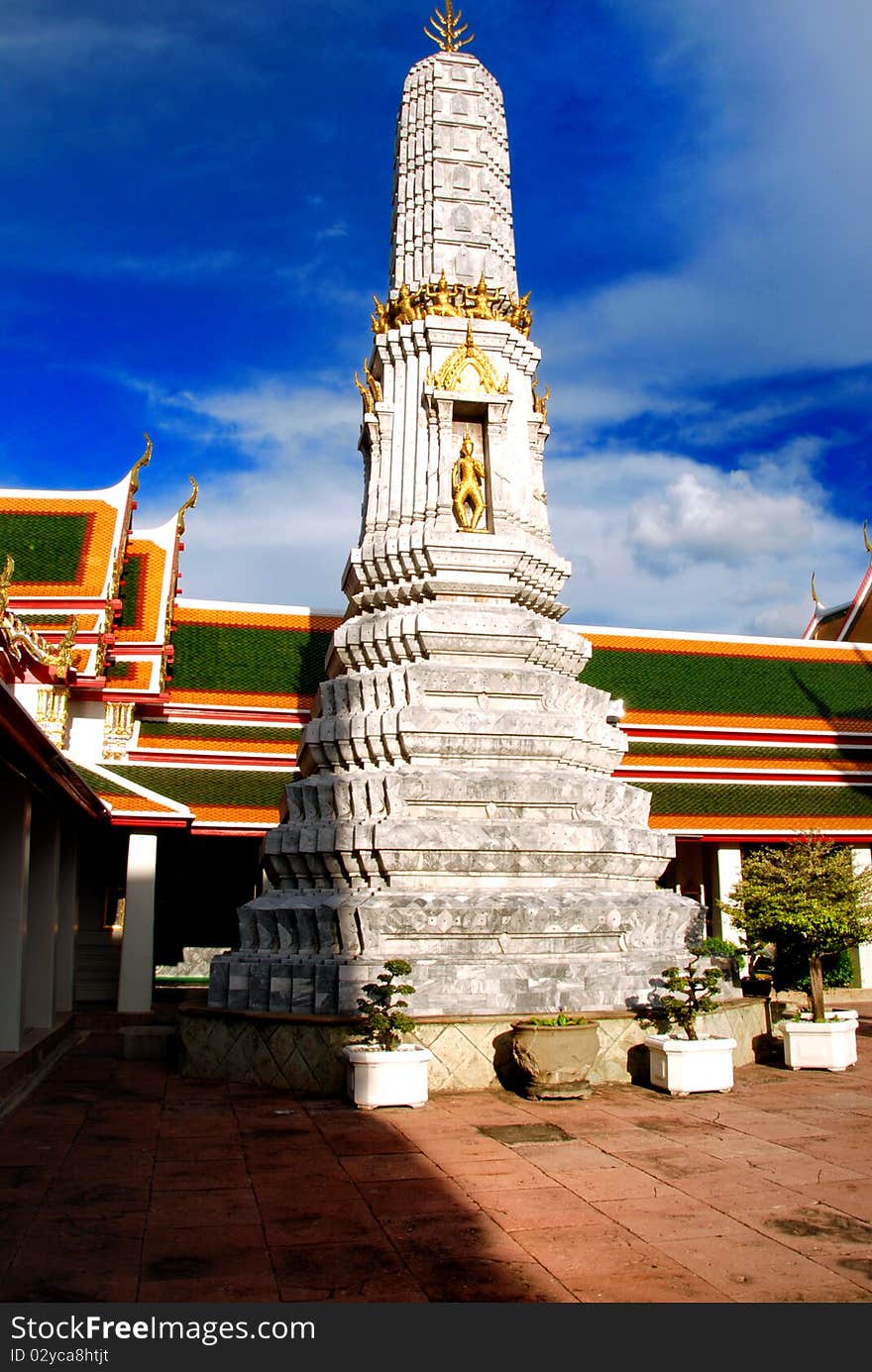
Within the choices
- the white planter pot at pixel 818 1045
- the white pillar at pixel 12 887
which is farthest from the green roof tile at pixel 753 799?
the white pillar at pixel 12 887

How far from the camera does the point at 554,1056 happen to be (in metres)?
9.13

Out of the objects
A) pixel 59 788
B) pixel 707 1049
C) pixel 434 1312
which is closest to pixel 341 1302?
pixel 434 1312

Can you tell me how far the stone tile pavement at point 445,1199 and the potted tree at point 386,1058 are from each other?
215mm

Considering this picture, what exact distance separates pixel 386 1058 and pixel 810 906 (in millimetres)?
4991

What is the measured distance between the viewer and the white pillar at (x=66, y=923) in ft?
54.7

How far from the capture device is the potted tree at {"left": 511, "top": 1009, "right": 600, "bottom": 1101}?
912 cm

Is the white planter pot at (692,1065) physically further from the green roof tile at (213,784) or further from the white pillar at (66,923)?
the green roof tile at (213,784)

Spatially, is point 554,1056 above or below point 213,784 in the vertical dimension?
below

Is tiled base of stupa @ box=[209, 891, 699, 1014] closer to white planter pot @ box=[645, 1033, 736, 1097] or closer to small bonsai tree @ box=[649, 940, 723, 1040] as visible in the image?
small bonsai tree @ box=[649, 940, 723, 1040]

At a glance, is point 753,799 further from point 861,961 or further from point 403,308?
point 403,308

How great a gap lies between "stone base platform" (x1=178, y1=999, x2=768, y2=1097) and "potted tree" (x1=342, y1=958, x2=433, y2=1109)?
36cm

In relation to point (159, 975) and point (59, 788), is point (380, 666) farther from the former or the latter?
point (159, 975)

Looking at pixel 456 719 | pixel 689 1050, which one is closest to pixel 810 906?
pixel 689 1050

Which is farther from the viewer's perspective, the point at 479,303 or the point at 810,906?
the point at 479,303
